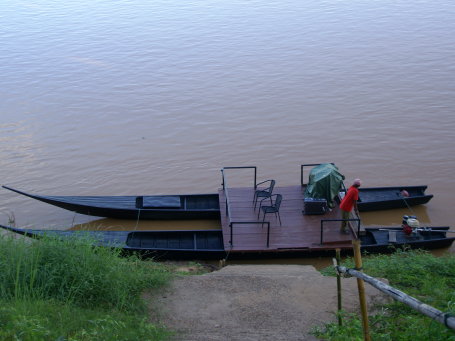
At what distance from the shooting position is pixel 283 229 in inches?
479

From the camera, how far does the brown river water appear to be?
51.6 ft

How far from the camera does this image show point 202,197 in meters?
13.8

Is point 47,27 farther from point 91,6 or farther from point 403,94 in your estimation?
point 403,94

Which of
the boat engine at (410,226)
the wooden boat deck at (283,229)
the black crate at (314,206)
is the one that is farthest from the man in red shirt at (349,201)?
the boat engine at (410,226)

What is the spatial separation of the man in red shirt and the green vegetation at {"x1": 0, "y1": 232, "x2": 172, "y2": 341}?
4.70 meters

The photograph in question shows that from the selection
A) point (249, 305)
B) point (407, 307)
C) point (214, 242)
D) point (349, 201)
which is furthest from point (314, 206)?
point (407, 307)

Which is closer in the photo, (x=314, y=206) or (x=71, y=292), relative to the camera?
(x=71, y=292)

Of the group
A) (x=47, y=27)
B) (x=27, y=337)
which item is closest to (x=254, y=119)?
(x=27, y=337)

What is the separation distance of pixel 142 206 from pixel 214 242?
7.17 ft

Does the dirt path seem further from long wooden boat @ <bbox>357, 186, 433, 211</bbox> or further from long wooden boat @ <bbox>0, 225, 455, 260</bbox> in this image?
long wooden boat @ <bbox>357, 186, 433, 211</bbox>

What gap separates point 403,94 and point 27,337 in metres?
17.1

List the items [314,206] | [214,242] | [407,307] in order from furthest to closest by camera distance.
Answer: [314,206]
[214,242]
[407,307]

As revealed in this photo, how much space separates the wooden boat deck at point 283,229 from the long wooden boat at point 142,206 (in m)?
0.55

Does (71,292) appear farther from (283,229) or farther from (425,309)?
(283,229)
